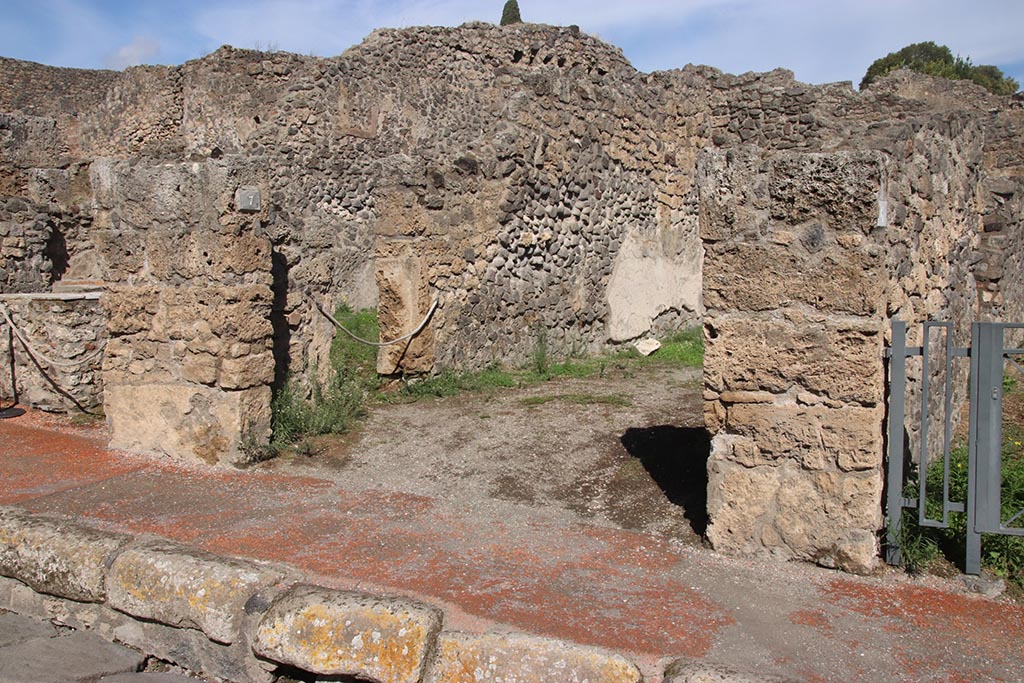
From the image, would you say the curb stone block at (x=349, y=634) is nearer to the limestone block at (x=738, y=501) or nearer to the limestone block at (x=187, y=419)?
the limestone block at (x=738, y=501)

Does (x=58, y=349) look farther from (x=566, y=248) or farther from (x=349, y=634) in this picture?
(x=566, y=248)

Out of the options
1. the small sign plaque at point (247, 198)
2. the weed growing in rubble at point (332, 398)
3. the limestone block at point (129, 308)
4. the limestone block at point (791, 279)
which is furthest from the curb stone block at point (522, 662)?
the limestone block at point (129, 308)

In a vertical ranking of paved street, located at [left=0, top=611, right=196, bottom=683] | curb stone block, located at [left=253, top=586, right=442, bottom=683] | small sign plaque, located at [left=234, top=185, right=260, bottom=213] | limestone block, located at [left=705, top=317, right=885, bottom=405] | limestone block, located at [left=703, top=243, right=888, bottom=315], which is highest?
small sign plaque, located at [left=234, top=185, right=260, bottom=213]

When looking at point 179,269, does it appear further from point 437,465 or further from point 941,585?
point 941,585

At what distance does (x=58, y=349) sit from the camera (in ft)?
22.1

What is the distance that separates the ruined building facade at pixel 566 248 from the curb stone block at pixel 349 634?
153cm

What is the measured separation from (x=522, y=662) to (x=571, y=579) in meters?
0.70

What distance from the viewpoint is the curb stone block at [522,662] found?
285cm

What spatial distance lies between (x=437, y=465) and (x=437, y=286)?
2.67 m

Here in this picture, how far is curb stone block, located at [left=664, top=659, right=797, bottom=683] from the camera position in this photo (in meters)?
2.74

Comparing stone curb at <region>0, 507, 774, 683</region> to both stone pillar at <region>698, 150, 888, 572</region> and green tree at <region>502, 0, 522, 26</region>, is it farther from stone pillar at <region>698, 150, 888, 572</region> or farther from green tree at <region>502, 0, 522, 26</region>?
green tree at <region>502, 0, 522, 26</region>

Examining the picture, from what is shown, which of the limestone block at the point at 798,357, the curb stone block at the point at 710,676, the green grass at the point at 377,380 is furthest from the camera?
the green grass at the point at 377,380

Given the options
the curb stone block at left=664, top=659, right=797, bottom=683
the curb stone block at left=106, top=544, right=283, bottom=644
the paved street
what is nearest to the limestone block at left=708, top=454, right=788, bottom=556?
the curb stone block at left=664, top=659, right=797, bottom=683

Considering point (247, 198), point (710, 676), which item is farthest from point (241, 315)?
point (710, 676)
